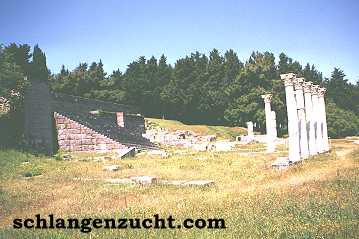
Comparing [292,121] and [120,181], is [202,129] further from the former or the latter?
[120,181]

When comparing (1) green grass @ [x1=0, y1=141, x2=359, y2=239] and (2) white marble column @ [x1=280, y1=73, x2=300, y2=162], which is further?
(2) white marble column @ [x1=280, y1=73, x2=300, y2=162]

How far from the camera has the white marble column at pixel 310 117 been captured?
2904 cm

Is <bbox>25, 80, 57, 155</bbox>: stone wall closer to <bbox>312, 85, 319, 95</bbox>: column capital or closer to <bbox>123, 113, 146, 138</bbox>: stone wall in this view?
<bbox>123, 113, 146, 138</bbox>: stone wall

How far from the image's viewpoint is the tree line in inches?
2530

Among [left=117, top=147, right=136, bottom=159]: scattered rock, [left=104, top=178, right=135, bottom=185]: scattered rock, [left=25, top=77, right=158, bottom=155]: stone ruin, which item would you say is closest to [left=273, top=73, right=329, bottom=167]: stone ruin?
[left=104, top=178, right=135, bottom=185]: scattered rock

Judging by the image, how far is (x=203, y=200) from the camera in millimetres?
12547

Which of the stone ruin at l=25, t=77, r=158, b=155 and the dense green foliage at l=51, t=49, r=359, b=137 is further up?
the dense green foliage at l=51, t=49, r=359, b=137

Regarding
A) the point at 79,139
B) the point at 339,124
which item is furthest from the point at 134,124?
the point at 339,124

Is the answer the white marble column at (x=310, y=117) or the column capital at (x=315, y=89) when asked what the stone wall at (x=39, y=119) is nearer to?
the white marble column at (x=310, y=117)

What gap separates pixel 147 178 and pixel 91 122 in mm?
23462

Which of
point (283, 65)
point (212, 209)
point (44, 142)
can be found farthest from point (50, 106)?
point (283, 65)

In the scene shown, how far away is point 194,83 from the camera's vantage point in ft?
240

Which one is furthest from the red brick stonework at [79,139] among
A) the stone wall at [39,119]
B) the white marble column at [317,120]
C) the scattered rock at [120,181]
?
the scattered rock at [120,181]

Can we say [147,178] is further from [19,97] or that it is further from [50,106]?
[50,106]
